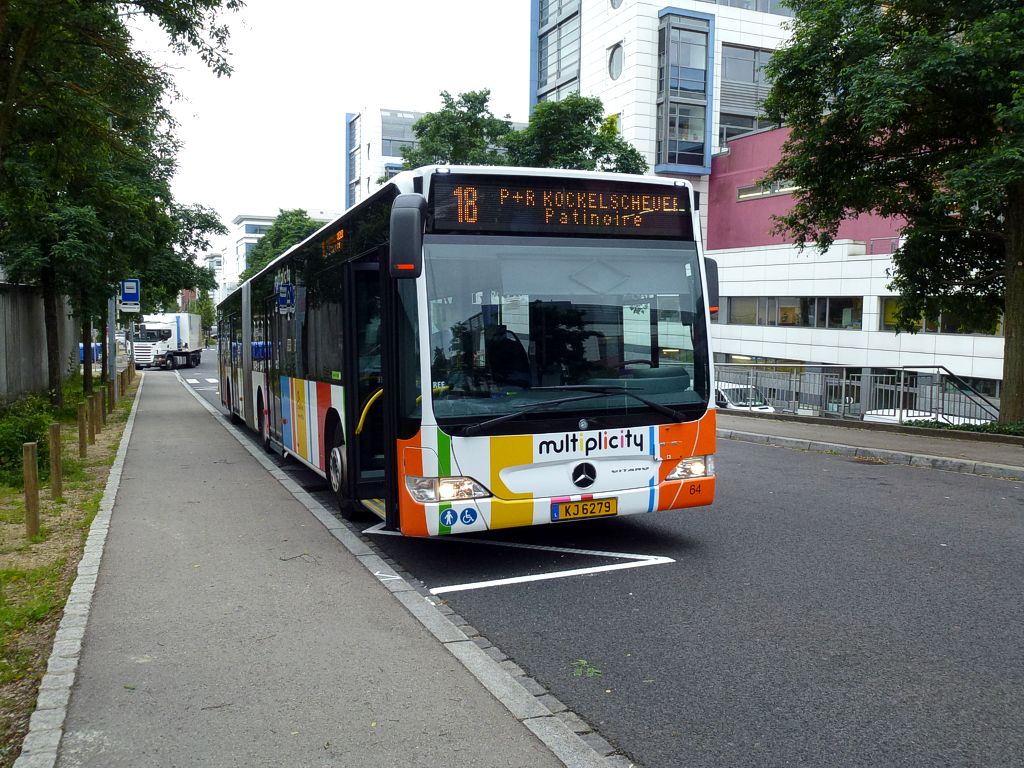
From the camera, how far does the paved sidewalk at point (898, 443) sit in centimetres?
1237

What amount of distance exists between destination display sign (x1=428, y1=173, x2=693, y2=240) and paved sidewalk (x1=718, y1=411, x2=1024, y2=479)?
23.8 ft

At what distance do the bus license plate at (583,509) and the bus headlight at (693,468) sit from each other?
1.83 ft

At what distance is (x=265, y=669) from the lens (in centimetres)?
472

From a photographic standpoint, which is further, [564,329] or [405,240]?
[564,329]

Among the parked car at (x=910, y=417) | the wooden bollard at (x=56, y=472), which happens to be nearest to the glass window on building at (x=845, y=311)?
the parked car at (x=910, y=417)

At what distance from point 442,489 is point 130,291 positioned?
16.4m

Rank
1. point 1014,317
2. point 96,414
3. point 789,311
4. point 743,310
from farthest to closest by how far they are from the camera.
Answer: point 743,310
point 789,311
point 96,414
point 1014,317

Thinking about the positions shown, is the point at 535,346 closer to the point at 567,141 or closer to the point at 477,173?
the point at 477,173

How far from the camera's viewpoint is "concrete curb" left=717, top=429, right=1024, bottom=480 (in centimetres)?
1177

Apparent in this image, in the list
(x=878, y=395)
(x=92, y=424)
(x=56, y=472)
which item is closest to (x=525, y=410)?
(x=56, y=472)

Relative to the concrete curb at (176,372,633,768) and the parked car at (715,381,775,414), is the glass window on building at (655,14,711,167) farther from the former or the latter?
the concrete curb at (176,372,633,768)

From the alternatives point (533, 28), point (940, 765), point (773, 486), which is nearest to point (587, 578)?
point (940, 765)

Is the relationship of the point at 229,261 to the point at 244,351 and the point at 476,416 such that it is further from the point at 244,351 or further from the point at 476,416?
the point at 476,416

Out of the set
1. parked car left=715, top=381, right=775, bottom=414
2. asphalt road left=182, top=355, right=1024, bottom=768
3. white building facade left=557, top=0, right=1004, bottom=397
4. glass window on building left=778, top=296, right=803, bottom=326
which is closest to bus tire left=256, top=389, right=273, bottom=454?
asphalt road left=182, top=355, right=1024, bottom=768
